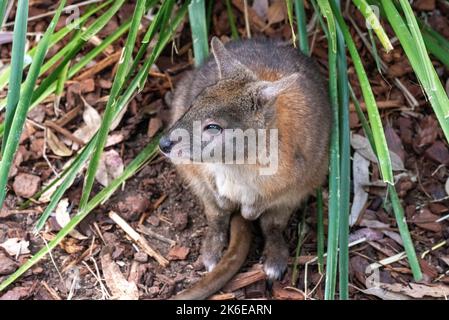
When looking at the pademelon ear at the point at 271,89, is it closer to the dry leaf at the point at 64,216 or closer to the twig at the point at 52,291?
the dry leaf at the point at 64,216

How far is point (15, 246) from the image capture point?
415 cm

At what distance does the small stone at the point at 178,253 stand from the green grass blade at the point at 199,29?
1.07 metres

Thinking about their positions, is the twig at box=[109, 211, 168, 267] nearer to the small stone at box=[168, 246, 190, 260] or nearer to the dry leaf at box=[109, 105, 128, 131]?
the small stone at box=[168, 246, 190, 260]

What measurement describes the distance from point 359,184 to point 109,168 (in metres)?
1.51

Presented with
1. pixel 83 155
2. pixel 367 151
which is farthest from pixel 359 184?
pixel 83 155

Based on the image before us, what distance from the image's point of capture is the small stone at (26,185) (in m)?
4.35

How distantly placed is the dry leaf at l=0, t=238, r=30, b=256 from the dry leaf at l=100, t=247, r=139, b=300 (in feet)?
1.37

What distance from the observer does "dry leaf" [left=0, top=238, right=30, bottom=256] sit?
4.13m

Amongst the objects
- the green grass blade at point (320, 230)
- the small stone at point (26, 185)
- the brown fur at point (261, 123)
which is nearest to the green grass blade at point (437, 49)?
the brown fur at point (261, 123)

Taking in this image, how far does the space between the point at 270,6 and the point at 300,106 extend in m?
1.39

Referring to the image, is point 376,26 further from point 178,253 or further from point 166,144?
point 178,253

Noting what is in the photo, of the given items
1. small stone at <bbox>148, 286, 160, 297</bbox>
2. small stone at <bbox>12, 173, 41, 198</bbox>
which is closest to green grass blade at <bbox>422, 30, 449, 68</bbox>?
small stone at <bbox>148, 286, 160, 297</bbox>
